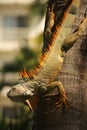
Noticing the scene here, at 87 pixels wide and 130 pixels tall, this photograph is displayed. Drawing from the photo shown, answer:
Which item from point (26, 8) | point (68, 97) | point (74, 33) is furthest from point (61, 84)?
point (26, 8)

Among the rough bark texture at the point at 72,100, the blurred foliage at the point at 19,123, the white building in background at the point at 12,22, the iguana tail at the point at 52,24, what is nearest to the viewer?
the rough bark texture at the point at 72,100

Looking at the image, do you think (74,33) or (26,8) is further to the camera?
(26,8)

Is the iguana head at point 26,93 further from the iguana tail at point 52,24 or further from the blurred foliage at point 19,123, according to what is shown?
the blurred foliage at point 19,123

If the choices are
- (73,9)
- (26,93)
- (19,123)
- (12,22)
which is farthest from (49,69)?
(12,22)

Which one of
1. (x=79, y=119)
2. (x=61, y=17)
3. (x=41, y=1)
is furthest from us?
(x=41, y=1)

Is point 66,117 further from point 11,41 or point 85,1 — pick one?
point 11,41

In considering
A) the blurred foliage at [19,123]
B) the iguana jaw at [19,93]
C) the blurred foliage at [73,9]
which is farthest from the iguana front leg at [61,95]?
the blurred foliage at [19,123]

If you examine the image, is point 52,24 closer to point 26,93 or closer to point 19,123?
A: point 26,93
